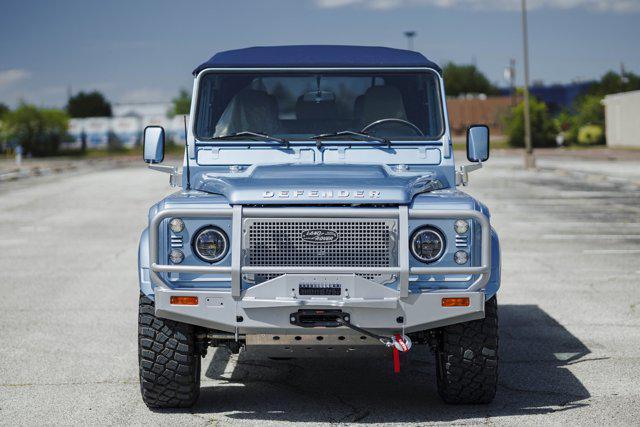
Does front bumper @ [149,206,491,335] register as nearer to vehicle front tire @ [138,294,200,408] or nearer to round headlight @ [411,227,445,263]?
round headlight @ [411,227,445,263]

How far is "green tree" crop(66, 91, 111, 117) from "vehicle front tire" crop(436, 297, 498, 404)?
5145 inches

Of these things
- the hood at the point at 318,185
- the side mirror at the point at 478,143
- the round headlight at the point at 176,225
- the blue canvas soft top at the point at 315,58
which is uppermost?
the blue canvas soft top at the point at 315,58

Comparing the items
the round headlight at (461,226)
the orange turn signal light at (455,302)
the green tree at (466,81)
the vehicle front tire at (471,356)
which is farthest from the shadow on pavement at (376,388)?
the green tree at (466,81)

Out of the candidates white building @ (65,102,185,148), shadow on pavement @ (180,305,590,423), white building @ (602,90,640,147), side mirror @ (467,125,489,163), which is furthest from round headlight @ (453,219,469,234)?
white building @ (65,102,185,148)

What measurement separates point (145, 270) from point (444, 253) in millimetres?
1744

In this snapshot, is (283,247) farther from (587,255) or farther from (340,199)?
(587,255)

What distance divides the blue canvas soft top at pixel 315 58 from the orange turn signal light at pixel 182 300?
7.10 ft

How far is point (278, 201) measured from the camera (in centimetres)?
584

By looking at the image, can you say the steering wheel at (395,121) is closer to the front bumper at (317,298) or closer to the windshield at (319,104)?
the windshield at (319,104)

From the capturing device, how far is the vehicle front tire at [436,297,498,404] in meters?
6.04

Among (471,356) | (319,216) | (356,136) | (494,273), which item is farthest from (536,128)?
(319,216)

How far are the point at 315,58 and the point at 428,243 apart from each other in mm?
2119

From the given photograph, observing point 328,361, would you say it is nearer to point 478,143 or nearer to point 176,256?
point 478,143

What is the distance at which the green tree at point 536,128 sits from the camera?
68.2 metres
